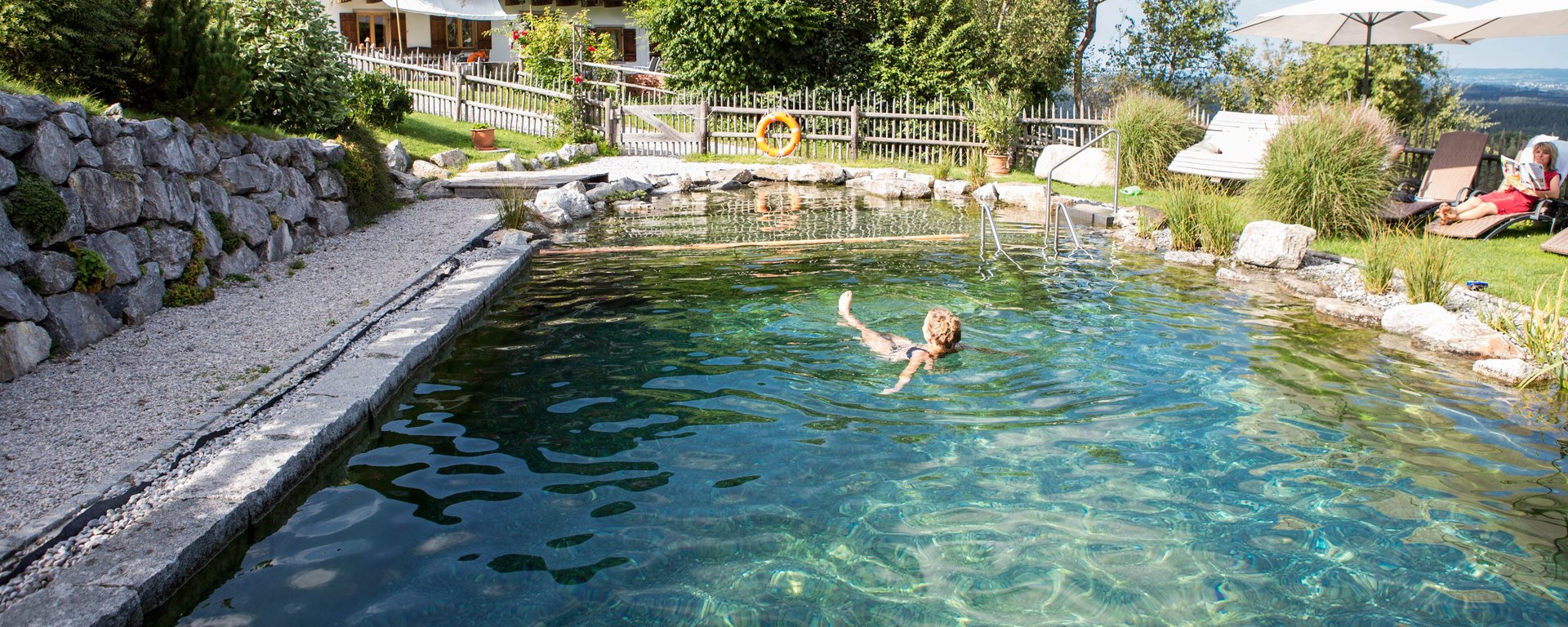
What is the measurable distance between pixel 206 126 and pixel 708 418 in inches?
238

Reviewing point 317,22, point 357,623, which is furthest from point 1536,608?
point 317,22

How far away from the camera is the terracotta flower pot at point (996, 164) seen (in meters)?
16.7

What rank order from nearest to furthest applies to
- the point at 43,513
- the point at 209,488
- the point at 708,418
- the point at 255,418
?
the point at 43,513 → the point at 209,488 → the point at 255,418 → the point at 708,418

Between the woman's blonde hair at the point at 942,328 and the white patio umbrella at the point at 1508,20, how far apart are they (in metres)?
7.47

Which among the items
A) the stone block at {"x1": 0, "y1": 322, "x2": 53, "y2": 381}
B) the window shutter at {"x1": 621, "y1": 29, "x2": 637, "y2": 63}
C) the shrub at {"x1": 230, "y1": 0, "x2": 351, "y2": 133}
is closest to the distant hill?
the window shutter at {"x1": 621, "y1": 29, "x2": 637, "y2": 63}

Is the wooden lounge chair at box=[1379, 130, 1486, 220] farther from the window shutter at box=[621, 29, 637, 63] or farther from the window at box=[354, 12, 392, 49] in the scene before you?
the window at box=[354, 12, 392, 49]

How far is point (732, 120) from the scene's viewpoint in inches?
800

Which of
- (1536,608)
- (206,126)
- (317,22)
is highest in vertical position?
(317,22)

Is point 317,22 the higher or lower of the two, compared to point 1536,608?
higher

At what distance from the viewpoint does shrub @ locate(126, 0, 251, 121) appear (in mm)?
8555

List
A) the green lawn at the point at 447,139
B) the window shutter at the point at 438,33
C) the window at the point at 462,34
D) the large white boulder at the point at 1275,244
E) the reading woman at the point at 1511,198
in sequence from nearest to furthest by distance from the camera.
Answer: the large white boulder at the point at 1275,244, the reading woman at the point at 1511,198, the green lawn at the point at 447,139, the window shutter at the point at 438,33, the window at the point at 462,34

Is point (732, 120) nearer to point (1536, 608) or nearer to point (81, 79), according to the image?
point (81, 79)

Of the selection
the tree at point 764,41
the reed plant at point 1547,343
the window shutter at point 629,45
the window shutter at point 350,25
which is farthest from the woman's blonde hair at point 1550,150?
the window shutter at point 350,25

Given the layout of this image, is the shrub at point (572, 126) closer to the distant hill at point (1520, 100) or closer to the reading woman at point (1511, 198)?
the reading woman at point (1511, 198)
